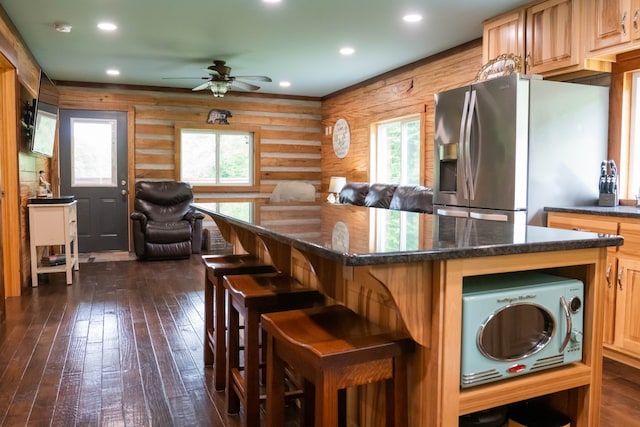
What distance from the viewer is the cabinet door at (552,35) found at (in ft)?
11.2

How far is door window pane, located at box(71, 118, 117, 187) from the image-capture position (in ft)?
23.4

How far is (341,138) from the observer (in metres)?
7.71

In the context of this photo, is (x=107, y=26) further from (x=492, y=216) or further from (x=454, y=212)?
(x=492, y=216)

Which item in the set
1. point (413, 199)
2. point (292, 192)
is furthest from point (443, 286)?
point (292, 192)

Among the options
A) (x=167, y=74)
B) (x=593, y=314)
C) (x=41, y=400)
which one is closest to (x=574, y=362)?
(x=593, y=314)

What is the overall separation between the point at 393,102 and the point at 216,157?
3.12m

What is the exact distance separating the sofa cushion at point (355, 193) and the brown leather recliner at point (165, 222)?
2.03 meters

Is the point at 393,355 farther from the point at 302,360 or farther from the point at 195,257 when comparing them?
the point at 195,257

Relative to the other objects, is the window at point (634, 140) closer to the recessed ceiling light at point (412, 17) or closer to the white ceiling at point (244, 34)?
the white ceiling at point (244, 34)

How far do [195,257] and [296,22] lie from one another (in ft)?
11.9

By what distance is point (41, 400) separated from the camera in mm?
2412

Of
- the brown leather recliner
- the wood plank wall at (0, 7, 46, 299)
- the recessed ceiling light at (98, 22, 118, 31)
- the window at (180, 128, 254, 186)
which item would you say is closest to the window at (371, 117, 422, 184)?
the window at (180, 128, 254, 186)

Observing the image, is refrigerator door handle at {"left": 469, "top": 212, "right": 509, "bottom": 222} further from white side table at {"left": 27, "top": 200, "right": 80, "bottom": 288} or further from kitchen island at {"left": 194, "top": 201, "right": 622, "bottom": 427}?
white side table at {"left": 27, "top": 200, "right": 80, "bottom": 288}

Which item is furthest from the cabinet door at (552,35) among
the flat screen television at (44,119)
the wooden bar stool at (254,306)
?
the flat screen television at (44,119)
